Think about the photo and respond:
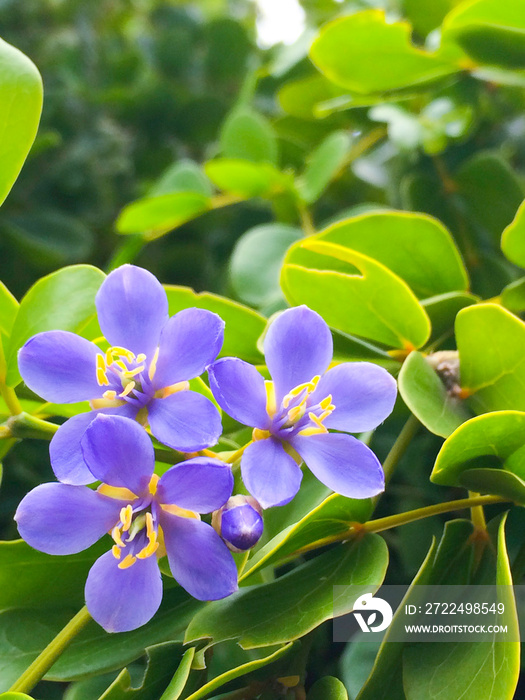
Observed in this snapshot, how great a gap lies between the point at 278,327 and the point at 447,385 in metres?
0.15

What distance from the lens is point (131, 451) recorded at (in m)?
0.34

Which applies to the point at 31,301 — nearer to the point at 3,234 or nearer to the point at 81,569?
the point at 81,569

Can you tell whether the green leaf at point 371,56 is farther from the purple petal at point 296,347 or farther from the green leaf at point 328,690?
the green leaf at point 328,690

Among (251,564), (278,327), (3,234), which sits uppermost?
(278,327)

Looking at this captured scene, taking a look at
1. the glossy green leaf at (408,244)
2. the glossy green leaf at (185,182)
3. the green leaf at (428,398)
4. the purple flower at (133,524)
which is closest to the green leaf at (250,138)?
the glossy green leaf at (185,182)

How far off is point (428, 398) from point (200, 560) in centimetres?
17

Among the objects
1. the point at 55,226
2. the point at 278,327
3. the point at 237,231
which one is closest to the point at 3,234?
the point at 55,226

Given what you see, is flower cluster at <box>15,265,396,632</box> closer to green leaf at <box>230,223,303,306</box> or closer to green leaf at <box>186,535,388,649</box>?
green leaf at <box>186,535,388,649</box>

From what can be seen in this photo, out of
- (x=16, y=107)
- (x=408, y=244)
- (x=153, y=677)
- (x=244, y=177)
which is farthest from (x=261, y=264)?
(x=153, y=677)

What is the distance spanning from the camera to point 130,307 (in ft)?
1.27

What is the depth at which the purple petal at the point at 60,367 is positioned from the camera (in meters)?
0.37

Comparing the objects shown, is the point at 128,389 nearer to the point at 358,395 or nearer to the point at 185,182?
the point at 358,395

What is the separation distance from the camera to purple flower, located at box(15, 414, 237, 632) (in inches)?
13.2

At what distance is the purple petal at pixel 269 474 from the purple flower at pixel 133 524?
15 mm
